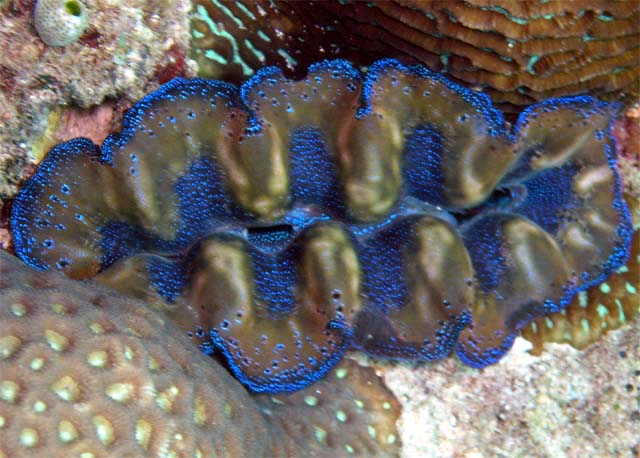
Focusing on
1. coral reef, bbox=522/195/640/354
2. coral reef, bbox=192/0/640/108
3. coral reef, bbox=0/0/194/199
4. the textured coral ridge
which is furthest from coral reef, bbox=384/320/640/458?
coral reef, bbox=0/0/194/199

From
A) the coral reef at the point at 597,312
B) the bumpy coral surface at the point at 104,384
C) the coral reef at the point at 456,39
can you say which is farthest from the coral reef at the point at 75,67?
the coral reef at the point at 597,312

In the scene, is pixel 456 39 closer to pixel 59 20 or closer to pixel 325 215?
pixel 325 215

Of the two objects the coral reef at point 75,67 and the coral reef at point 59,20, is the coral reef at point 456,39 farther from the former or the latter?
the coral reef at point 59,20

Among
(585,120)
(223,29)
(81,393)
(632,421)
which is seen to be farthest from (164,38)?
(632,421)

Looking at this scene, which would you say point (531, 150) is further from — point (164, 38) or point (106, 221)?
point (106, 221)

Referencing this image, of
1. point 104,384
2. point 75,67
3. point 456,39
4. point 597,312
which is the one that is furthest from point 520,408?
point 75,67

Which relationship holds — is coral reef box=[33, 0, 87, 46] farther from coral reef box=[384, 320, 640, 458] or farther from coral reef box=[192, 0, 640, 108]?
coral reef box=[384, 320, 640, 458]
